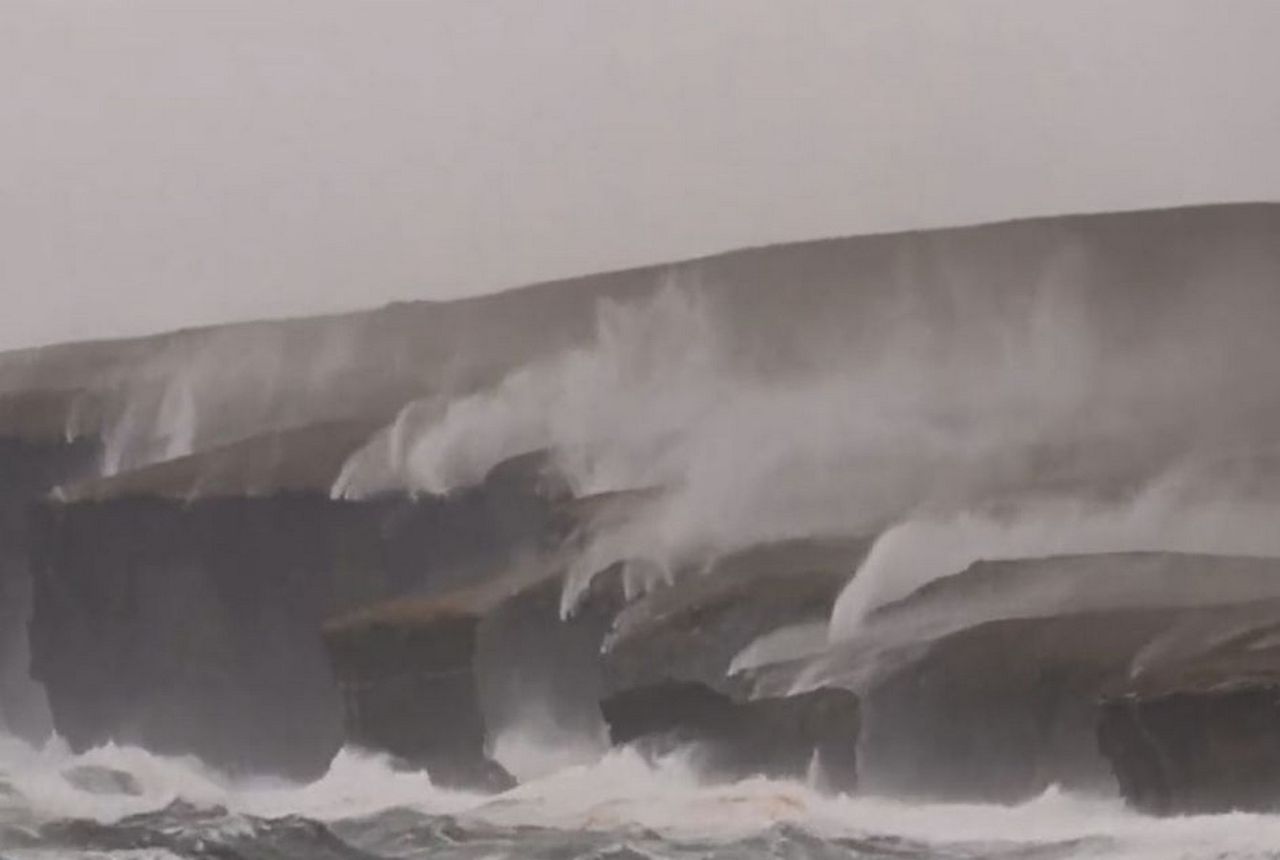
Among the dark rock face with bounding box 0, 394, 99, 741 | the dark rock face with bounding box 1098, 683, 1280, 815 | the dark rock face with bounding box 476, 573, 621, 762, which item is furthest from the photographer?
the dark rock face with bounding box 0, 394, 99, 741

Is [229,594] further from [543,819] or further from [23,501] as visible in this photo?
[543,819]

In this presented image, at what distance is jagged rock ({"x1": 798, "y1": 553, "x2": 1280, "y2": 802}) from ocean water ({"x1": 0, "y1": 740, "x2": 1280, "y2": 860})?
0.02 meters

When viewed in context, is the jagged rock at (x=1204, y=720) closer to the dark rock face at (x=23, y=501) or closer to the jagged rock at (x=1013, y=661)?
the jagged rock at (x=1013, y=661)

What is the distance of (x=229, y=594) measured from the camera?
1245mm

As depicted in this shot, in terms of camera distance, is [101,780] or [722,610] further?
[101,780]

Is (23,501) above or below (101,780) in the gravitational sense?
above

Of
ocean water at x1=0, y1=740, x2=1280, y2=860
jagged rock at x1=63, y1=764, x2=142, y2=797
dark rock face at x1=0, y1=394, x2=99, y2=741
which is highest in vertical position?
dark rock face at x1=0, y1=394, x2=99, y2=741

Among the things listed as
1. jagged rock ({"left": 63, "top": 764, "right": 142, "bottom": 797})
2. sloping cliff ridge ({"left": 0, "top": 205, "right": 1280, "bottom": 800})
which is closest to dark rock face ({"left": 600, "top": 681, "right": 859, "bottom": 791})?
sloping cliff ridge ({"left": 0, "top": 205, "right": 1280, "bottom": 800})

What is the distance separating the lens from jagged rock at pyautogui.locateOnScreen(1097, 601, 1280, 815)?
3.35 ft

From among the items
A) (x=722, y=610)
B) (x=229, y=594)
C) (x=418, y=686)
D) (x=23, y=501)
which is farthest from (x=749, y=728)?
(x=23, y=501)

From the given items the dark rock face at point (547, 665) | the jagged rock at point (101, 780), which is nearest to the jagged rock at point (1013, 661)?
the dark rock face at point (547, 665)

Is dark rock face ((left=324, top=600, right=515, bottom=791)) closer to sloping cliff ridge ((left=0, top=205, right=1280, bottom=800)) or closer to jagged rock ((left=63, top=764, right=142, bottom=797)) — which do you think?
sloping cliff ridge ((left=0, top=205, right=1280, bottom=800))

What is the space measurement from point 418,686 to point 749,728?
242 millimetres

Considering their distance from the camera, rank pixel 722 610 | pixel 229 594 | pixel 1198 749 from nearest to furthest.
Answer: pixel 1198 749
pixel 722 610
pixel 229 594
